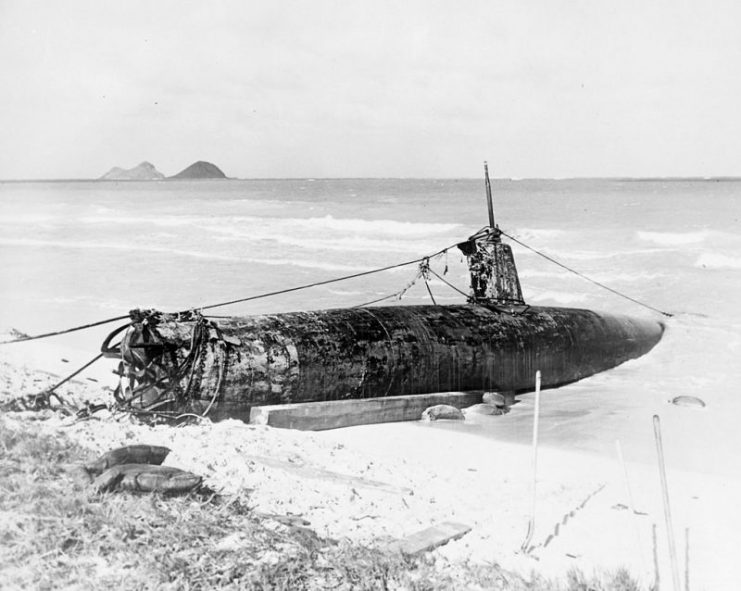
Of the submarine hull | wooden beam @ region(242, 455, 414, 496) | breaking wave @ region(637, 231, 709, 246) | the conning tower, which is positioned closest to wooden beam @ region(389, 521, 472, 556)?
wooden beam @ region(242, 455, 414, 496)

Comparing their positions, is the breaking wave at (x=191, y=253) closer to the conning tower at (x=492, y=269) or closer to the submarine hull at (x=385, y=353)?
the conning tower at (x=492, y=269)

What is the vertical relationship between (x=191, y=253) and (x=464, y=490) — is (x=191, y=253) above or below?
above

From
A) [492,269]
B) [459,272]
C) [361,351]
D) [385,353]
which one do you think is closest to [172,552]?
[361,351]

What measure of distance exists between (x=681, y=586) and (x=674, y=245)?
3012 cm

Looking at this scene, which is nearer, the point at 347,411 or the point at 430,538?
the point at 430,538

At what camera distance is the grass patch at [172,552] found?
420cm

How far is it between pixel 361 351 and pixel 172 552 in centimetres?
520

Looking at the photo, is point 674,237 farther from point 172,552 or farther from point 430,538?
point 172,552

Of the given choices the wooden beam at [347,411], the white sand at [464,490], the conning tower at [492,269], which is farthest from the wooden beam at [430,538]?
the conning tower at [492,269]

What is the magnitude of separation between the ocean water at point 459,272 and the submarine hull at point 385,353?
68 centimetres

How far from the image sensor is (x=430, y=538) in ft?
17.3

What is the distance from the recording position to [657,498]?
6.86 meters

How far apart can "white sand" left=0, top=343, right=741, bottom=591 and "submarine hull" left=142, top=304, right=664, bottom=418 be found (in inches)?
25.3

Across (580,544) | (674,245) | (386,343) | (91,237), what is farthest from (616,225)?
(580,544)
